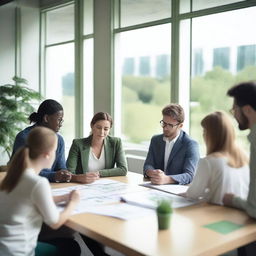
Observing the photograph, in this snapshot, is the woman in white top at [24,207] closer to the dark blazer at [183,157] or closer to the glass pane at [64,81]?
the dark blazer at [183,157]

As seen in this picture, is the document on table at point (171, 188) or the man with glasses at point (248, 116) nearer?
the man with glasses at point (248, 116)

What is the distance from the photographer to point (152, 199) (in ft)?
7.61

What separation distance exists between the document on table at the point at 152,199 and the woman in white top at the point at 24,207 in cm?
48

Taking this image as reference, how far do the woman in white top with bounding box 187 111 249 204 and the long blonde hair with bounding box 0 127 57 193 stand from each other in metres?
0.93

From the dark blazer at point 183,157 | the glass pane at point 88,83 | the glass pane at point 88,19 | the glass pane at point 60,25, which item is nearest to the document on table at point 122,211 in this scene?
the dark blazer at point 183,157

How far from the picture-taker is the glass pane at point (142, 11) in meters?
5.03

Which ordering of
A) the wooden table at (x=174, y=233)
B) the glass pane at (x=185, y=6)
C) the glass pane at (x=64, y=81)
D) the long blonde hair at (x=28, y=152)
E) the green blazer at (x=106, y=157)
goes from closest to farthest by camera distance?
the wooden table at (x=174, y=233) → the long blonde hair at (x=28, y=152) → the green blazer at (x=106, y=157) → the glass pane at (x=185, y=6) → the glass pane at (x=64, y=81)

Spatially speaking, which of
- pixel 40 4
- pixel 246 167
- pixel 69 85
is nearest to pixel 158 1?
pixel 69 85

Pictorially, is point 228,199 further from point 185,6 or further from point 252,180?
point 185,6

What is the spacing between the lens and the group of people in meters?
1.84

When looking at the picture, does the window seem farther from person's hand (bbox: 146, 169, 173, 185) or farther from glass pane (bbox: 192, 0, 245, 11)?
person's hand (bbox: 146, 169, 173, 185)

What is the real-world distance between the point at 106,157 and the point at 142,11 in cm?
284

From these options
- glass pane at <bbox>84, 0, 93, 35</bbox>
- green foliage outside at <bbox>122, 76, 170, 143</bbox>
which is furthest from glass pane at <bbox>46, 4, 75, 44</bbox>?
green foliage outside at <bbox>122, 76, 170, 143</bbox>

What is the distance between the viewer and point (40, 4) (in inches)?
282
